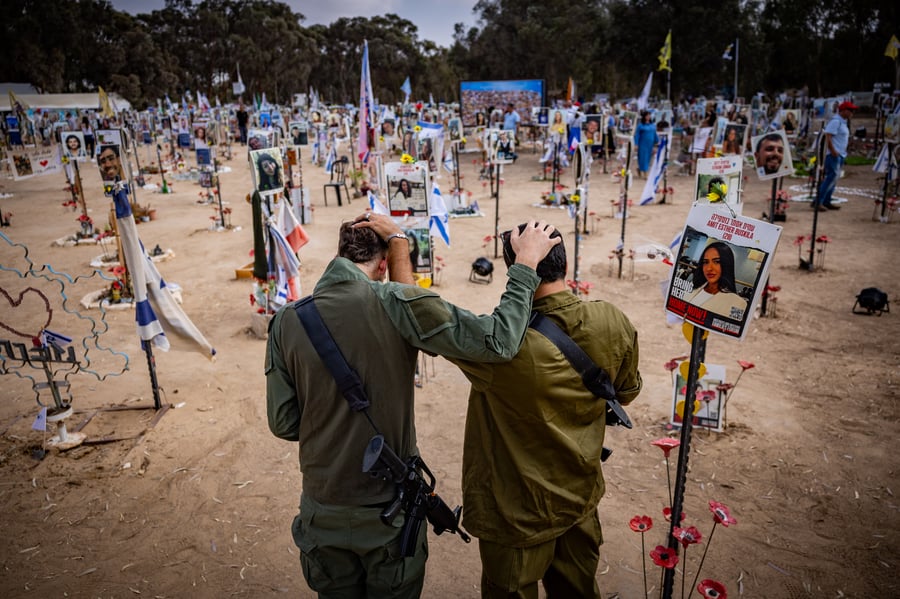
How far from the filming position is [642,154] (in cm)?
1914

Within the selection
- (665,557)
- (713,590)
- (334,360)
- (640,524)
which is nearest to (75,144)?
(334,360)

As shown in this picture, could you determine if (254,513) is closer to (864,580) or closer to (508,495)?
(508,495)

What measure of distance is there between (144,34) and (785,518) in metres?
58.1

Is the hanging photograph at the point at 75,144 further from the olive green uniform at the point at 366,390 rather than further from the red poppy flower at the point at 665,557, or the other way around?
the red poppy flower at the point at 665,557

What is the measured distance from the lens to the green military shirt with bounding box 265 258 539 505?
2.02 metres

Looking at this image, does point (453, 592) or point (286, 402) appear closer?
point (286, 402)

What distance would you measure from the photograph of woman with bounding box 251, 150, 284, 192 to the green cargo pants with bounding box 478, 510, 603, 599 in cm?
531

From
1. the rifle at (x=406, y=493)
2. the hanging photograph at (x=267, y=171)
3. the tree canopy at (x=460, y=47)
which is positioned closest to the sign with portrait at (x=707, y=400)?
the rifle at (x=406, y=493)

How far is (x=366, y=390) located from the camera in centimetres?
216

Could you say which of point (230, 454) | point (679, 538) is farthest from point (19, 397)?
point (679, 538)

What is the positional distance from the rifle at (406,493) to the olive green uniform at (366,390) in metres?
0.05

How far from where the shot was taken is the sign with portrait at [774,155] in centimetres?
639

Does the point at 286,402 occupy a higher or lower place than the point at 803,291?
higher

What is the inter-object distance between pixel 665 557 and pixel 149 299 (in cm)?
485
